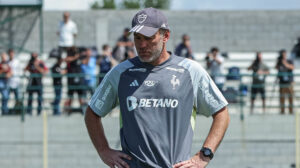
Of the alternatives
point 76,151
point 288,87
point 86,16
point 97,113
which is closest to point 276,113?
point 288,87

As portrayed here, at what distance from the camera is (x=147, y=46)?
414 centimetres

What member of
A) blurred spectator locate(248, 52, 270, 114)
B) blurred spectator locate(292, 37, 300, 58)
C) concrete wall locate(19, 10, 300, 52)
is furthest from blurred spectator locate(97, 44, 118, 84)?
concrete wall locate(19, 10, 300, 52)

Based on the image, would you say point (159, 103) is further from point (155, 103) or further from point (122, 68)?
point (122, 68)

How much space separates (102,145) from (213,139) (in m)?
0.73

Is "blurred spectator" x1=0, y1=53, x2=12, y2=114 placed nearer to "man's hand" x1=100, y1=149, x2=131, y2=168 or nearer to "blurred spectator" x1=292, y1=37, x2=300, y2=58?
"blurred spectator" x1=292, y1=37, x2=300, y2=58

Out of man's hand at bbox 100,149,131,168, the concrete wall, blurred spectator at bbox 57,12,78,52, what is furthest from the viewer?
the concrete wall

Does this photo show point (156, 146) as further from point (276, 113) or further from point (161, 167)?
point (276, 113)

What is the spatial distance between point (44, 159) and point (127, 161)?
8594mm

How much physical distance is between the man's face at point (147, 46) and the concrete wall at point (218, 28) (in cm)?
1860

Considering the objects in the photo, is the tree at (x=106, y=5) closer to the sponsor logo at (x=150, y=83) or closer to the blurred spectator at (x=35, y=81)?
the blurred spectator at (x=35, y=81)

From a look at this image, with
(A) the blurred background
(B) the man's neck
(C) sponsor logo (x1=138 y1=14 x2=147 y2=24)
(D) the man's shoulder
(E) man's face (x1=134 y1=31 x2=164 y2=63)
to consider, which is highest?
(C) sponsor logo (x1=138 y1=14 x2=147 y2=24)

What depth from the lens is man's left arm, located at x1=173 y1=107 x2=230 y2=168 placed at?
4.16 meters

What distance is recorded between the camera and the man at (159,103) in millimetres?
4180

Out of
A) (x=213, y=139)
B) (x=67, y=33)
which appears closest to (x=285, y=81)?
(x=67, y=33)
